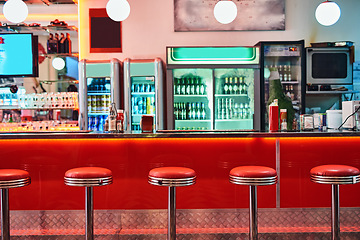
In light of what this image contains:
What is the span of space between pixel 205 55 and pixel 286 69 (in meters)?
1.31

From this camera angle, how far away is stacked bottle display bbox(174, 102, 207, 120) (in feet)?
18.9

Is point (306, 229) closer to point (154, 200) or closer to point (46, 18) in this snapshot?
point (154, 200)

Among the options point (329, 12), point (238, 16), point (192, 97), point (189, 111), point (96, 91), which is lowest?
point (189, 111)

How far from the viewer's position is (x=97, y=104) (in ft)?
18.8

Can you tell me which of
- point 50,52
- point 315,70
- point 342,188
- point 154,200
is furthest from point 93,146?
point 315,70

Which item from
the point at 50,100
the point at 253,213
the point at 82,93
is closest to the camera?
the point at 253,213

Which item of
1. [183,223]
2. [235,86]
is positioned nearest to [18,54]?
[235,86]

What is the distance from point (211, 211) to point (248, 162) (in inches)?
22.6

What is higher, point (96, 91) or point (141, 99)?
point (96, 91)

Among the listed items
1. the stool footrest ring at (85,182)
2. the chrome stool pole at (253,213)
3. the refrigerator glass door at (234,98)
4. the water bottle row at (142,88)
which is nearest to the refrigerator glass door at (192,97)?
the refrigerator glass door at (234,98)

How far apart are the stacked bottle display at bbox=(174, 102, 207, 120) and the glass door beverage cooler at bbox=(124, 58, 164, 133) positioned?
31 cm

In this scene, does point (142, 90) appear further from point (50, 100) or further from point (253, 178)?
point (253, 178)

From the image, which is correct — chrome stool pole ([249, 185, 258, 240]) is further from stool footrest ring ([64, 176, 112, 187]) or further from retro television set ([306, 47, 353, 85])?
retro television set ([306, 47, 353, 85])

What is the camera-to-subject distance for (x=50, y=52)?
19.8 feet
